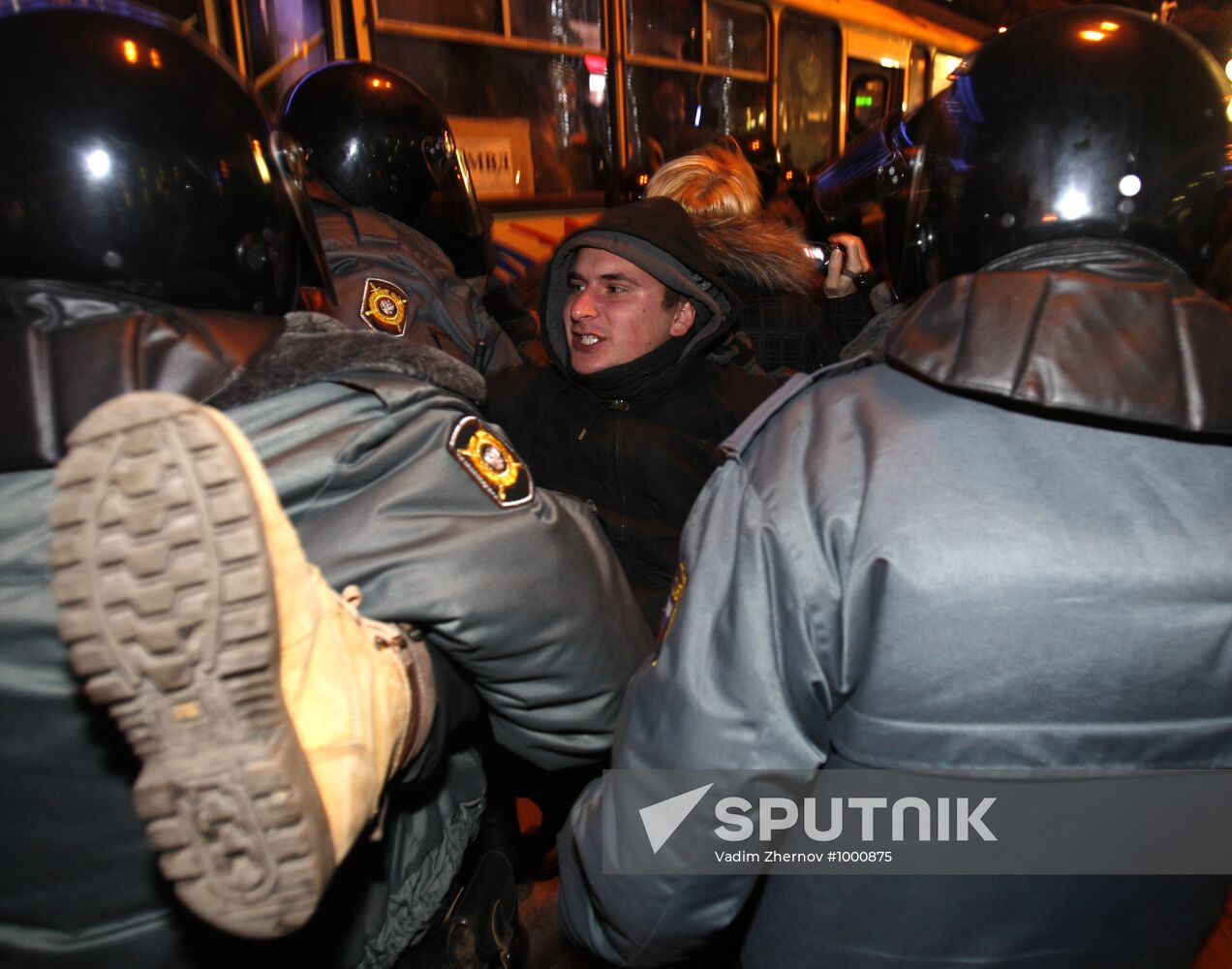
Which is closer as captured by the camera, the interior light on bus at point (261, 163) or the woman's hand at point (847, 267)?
the interior light on bus at point (261, 163)

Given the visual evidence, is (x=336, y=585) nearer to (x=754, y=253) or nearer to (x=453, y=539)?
(x=453, y=539)

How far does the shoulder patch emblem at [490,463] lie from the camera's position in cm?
96

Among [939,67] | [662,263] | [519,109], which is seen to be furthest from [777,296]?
[939,67]

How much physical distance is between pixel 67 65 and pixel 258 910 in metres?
0.93

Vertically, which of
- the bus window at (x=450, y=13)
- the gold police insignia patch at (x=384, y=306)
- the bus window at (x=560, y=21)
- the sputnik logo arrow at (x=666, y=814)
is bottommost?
the sputnik logo arrow at (x=666, y=814)

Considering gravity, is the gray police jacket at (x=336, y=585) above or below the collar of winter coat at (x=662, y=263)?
below

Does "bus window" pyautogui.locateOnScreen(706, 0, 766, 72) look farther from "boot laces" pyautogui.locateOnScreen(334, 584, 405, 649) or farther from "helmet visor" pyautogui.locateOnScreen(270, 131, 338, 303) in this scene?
"boot laces" pyautogui.locateOnScreen(334, 584, 405, 649)

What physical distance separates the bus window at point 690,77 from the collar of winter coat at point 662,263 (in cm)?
309

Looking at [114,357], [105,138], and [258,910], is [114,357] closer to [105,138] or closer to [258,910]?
[105,138]

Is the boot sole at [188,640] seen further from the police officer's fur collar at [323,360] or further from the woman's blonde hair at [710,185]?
the woman's blonde hair at [710,185]

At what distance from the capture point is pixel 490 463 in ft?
3.22

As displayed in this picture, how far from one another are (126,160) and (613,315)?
1284 millimetres

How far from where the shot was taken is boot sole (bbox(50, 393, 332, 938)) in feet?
2.05

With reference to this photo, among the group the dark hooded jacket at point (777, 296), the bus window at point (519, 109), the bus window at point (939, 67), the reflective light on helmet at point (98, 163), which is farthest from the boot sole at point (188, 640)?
the bus window at point (939, 67)
